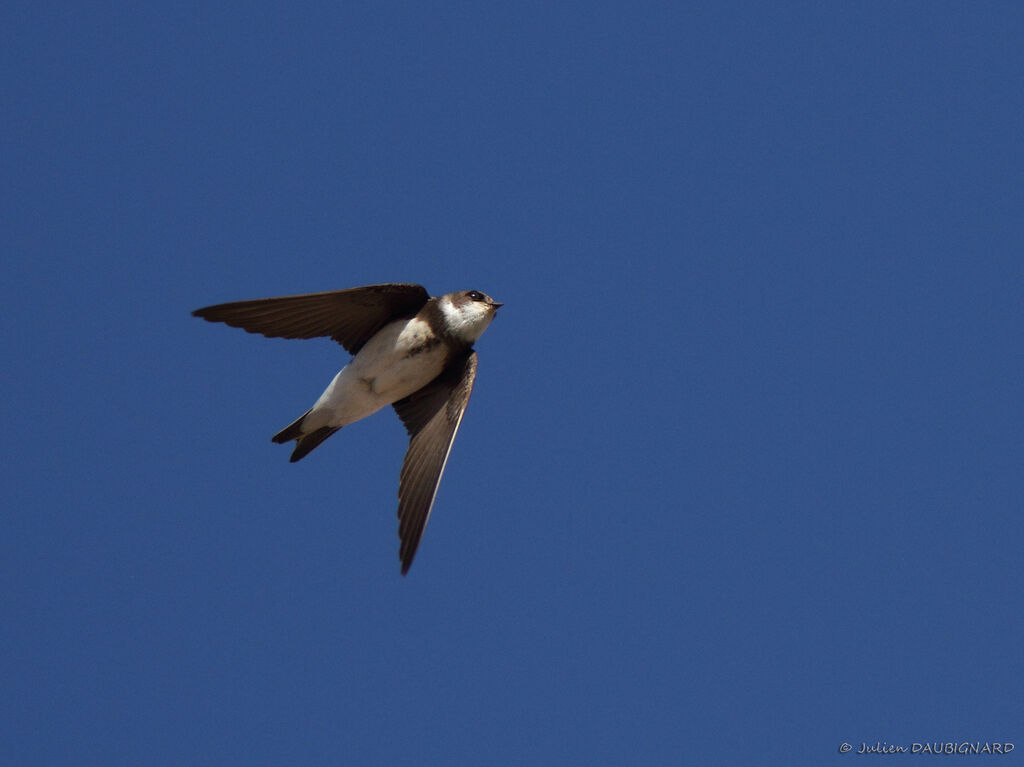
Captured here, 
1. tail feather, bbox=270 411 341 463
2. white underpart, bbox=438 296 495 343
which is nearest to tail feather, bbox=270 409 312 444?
tail feather, bbox=270 411 341 463

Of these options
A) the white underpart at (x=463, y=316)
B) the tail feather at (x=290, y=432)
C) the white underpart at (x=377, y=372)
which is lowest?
the tail feather at (x=290, y=432)

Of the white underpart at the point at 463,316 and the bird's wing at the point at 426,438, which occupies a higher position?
the white underpart at the point at 463,316

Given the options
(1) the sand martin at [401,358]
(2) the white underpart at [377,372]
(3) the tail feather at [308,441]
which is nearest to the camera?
(1) the sand martin at [401,358]

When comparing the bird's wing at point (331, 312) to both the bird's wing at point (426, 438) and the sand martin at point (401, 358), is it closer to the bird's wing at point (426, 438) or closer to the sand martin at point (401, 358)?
the sand martin at point (401, 358)

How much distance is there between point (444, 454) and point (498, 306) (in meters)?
0.87

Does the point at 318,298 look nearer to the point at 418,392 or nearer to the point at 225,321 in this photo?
the point at 225,321

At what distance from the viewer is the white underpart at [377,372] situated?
5.39 meters

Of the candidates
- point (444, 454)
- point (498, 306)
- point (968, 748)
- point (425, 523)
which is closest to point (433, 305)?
point (498, 306)

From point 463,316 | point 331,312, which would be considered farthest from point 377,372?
point 463,316

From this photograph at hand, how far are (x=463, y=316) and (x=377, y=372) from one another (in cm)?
53

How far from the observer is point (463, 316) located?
5477 millimetres

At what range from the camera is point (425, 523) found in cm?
496

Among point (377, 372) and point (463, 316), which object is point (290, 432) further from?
point (463, 316)

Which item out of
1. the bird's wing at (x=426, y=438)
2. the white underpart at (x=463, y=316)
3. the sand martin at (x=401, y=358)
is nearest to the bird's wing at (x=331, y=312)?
the sand martin at (x=401, y=358)
